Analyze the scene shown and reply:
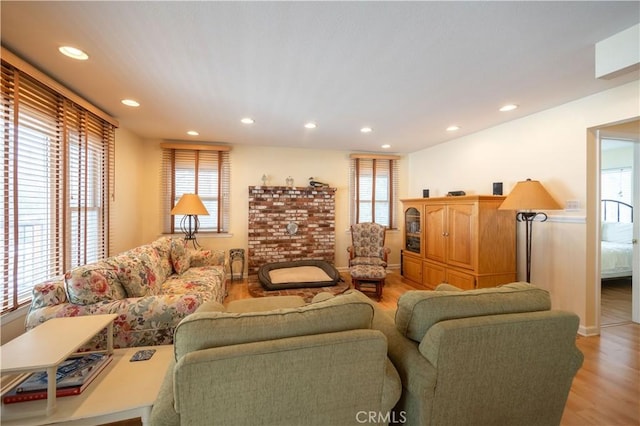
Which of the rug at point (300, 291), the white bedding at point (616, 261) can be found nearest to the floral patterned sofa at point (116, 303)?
the rug at point (300, 291)

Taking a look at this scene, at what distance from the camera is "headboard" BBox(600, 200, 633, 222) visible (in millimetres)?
4884

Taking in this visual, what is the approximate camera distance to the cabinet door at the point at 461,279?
3.32 meters

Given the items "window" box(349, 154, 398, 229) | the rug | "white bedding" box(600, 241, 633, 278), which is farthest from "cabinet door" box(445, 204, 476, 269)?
"white bedding" box(600, 241, 633, 278)

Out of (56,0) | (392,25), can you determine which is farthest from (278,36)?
(56,0)

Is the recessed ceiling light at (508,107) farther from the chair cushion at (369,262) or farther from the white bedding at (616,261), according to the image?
the white bedding at (616,261)

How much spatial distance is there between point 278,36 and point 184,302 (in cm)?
186

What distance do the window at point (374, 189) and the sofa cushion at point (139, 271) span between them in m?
3.44

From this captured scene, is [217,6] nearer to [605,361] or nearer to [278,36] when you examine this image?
[278,36]

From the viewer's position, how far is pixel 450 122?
342 cm

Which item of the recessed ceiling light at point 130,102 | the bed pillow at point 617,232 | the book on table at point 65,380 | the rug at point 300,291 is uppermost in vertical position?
the recessed ceiling light at point 130,102

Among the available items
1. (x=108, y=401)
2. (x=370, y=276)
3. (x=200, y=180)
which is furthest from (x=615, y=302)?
(x=200, y=180)

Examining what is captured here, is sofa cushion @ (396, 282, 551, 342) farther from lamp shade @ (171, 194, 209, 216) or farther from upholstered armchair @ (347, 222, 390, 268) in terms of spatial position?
upholstered armchair @ (347, 222, 390, 268)

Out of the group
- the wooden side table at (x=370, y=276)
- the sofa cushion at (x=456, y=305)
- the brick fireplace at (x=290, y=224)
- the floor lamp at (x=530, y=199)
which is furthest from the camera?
the brick fireplace at (x=290, y=224)

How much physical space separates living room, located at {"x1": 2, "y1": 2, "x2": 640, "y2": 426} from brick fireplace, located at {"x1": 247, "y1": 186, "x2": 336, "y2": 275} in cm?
23
